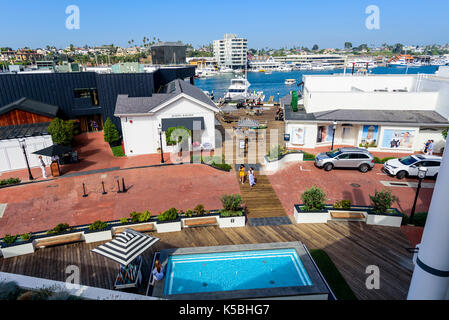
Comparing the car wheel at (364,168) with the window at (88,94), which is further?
the window at (88,94)

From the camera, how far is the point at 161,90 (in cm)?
4125

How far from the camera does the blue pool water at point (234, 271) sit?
39.5ft

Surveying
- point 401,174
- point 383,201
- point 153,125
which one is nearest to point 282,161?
point 401,174

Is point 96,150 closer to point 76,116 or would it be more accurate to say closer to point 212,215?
point 76,116

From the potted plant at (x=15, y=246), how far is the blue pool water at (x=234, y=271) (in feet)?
23.2

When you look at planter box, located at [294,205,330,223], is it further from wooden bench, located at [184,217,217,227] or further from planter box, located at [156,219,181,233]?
planter box, located at [156,219,181,233]

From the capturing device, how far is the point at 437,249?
5867 mm

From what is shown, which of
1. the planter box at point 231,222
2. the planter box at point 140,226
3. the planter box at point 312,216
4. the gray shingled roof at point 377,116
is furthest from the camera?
the gray shingled roof at point 377,116

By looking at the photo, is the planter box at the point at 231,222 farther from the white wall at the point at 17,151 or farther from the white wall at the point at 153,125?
the white wall at the point at 17,151

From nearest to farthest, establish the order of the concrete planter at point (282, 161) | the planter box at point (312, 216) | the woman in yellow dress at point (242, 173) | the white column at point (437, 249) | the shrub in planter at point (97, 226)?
the white column at point (437, 249) → the shrub in planter at point (97, 226) → the planter box at point (312, 216) → the woman in yellow dress at point (242, 173) → the concrete planter at point (282, 161)

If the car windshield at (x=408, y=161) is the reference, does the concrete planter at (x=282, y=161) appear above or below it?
below

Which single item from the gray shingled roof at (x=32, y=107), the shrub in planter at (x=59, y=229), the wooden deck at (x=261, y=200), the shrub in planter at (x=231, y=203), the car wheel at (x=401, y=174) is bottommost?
the wooden deck at (x=261, y=200)

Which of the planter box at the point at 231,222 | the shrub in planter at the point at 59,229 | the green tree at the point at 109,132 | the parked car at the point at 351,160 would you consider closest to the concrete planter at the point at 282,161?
the parked car at the point at 351,160

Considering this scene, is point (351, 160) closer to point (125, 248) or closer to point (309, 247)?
point (309, 247)
